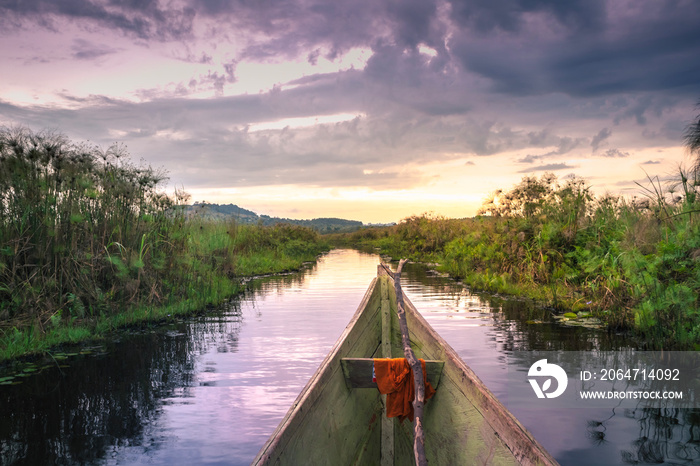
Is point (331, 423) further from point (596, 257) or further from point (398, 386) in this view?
point (596, 257)

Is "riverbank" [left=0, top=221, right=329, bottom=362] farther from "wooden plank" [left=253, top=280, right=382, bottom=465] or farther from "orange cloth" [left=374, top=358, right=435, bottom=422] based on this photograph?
"orange cloth" [left=374, top=358, right=435, bottom=422]

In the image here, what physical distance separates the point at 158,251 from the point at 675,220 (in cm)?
1000

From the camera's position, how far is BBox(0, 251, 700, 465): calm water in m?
5.03

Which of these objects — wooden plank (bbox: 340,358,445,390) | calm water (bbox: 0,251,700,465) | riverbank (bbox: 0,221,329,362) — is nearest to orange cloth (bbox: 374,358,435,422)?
wooden plank (bbox: 340,358,445,390)

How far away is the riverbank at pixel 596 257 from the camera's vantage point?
7.21 meters

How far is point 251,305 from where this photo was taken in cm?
1400

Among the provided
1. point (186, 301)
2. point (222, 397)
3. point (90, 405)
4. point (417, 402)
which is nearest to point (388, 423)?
point (417, 402)

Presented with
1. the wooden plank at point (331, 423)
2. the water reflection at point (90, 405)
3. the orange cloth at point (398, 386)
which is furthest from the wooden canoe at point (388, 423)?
the water reflection at point (90, 405)

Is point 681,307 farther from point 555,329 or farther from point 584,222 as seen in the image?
point 584,222

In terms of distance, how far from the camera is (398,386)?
4031 mm

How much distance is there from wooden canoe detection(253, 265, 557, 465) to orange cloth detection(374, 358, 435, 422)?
114 mm

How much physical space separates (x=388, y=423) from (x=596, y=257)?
8.38 meters

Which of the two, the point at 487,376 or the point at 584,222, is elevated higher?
the point at 584,222

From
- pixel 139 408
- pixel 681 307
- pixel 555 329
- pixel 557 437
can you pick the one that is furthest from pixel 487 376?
pixel 139 408
